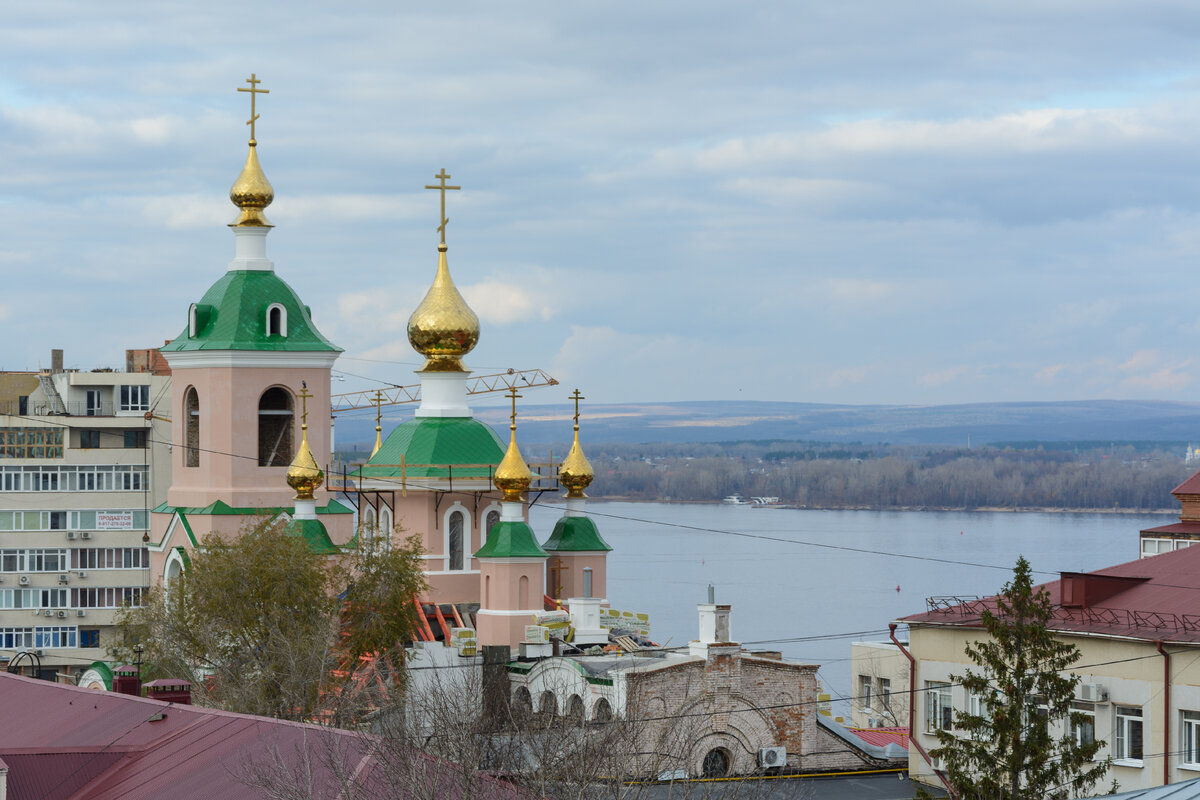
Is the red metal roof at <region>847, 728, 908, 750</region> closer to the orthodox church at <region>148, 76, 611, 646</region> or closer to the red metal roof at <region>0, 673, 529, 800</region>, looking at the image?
the orthodox church at <region>148, 76, 611, 646</region>

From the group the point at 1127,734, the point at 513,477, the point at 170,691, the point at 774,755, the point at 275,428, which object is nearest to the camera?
the point at 170,691

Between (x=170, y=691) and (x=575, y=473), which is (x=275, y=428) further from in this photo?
(x=170, y=691)

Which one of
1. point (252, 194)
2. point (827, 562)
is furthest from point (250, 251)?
point (827, 562)

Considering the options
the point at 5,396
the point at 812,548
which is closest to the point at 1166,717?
the point at 5,396

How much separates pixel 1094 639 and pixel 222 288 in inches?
800

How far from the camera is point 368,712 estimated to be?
27703mm

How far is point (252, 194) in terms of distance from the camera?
42.3 meters

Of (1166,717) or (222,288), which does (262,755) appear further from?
(222,288)

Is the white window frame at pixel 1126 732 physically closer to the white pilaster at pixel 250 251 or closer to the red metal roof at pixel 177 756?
the red metal roof at pixel 177 756

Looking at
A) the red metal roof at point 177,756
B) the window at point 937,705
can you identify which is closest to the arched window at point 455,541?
the window at point 937,705

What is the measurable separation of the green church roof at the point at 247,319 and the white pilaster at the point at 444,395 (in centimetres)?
226

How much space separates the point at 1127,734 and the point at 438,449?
53.3ft

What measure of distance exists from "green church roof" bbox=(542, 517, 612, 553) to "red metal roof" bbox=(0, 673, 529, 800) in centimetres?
1949

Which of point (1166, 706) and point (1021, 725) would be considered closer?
point (1021, 725)
